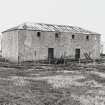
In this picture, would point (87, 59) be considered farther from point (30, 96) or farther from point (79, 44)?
point (30, 96)

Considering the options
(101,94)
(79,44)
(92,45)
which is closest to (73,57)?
(79,44)

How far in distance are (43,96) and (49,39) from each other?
18.6m

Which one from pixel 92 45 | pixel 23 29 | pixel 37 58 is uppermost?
pixel 23 29

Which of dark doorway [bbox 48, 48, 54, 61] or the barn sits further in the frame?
dark doorway [bbox 48, 48, 54, 61]

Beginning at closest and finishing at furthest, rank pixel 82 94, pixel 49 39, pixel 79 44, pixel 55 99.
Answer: pixel 55 99 → pixel 82 94 → pixel 49 39 → pixel 79 44

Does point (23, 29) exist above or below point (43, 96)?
above

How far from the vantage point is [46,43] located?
28312 millimetres

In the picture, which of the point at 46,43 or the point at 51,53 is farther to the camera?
the point at 51,53

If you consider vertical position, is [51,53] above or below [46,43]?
below

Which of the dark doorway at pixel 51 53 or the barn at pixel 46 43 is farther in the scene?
the dark doorway at pixel 51 53

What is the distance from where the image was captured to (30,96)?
10.3 m

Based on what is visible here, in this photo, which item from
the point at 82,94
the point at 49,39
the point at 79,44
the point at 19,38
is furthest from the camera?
the point at 79,44

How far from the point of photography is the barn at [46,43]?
88.0ft

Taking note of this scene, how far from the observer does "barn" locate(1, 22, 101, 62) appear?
1056 inches
